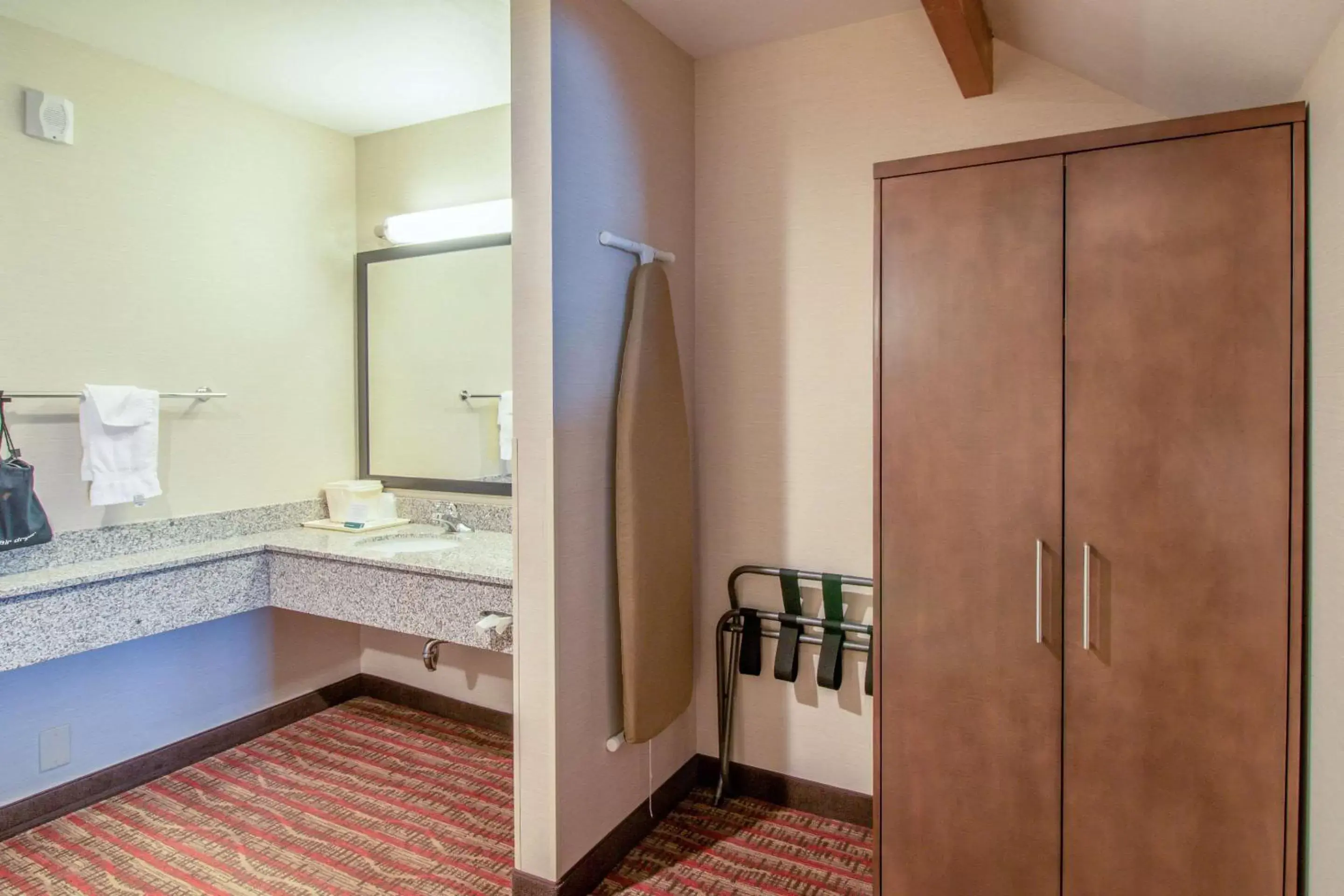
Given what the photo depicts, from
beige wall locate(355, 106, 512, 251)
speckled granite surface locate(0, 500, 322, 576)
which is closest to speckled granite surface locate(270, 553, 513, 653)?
speckled granite surface locate(0, 500, 322, 576)

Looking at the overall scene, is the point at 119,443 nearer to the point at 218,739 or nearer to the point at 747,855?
the point at 218,739

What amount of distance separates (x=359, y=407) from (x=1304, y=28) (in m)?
3.33

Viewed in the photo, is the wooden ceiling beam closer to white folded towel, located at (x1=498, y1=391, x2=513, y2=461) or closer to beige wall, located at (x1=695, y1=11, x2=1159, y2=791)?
beige wall, located at (x1=695, y1=11, x2=1159, y2=791)

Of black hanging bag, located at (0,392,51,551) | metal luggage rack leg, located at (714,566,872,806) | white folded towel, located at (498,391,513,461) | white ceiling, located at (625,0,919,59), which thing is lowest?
metal luggage rack leg, located at (714,566,872,806)

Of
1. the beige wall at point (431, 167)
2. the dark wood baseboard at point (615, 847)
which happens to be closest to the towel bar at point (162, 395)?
the beige wall at point (431, 167)

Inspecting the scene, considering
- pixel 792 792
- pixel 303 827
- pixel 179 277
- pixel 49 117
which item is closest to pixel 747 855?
pixel 792 792

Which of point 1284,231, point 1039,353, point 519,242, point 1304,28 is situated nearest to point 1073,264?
point 1039,353

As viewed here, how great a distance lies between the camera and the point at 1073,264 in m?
1.61

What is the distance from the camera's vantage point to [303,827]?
2.42 metres

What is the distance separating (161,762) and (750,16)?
321cm

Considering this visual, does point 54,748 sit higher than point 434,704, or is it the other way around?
point 54,748

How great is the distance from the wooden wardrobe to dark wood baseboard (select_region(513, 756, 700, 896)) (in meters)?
0.79

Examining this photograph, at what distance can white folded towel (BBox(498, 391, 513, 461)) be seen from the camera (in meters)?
3.03

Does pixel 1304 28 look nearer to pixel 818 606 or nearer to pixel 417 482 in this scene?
pixel 818 606
